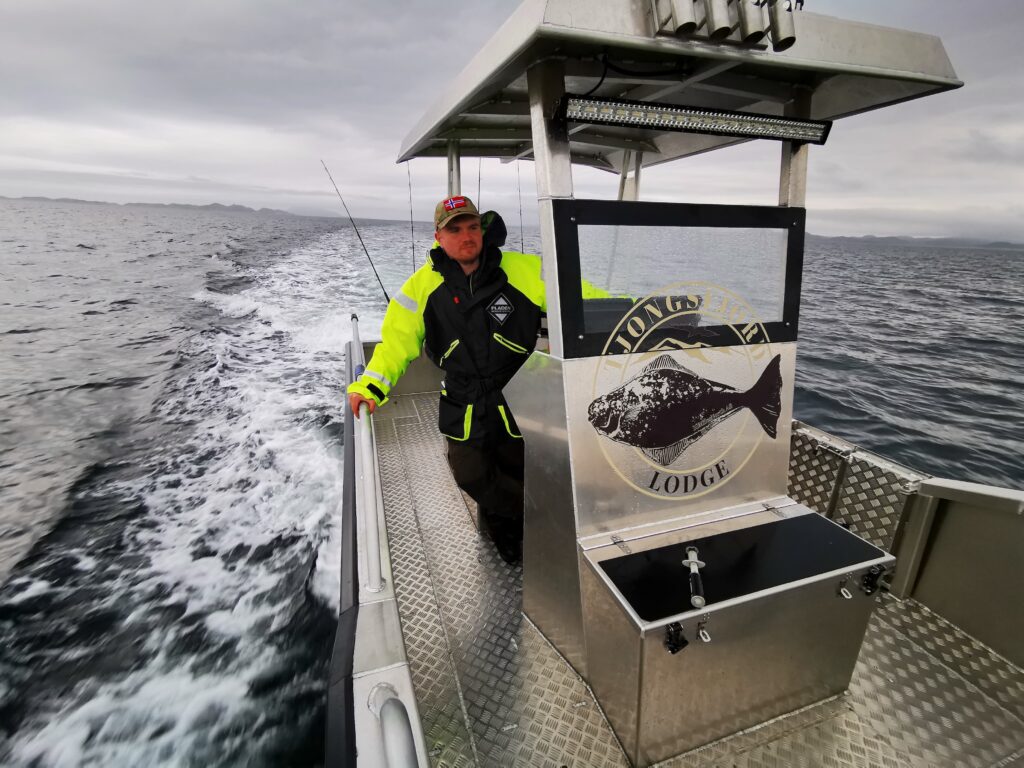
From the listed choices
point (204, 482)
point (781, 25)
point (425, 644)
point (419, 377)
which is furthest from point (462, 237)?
point (204, 482)

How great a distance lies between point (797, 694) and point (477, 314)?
1.96 meters

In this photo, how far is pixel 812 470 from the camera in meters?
2.78

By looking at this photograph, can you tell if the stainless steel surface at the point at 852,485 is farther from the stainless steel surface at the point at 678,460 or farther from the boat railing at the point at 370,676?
the boat railing at the point at 370,676

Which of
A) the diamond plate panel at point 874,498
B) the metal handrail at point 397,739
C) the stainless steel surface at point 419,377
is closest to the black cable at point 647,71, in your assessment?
the metal handrail at point 397,739

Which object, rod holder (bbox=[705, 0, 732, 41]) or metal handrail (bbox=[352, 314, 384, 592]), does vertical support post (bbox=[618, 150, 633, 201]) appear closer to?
rod holder (bbox=[705, 0, 732, 41])

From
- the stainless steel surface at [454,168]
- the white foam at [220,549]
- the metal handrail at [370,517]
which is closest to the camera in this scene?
the metal handrail at [370,517]

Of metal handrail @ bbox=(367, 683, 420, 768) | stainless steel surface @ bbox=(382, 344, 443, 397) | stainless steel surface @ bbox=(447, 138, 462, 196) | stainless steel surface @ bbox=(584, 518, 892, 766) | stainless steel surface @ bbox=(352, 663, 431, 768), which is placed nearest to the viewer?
metal handrail @ bbox=(367, 683, 420, 768)

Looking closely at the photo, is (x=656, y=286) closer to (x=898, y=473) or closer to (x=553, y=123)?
(x=553, y=123)

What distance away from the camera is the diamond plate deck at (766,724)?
5.74 ft

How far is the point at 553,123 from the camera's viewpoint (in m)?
1.52

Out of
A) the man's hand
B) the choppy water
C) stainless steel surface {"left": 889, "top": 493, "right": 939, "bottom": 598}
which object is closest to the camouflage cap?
the choppy water

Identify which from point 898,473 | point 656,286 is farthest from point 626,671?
point 898,473

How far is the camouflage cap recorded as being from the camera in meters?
2.26

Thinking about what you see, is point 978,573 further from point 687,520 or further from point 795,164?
point 795,164
